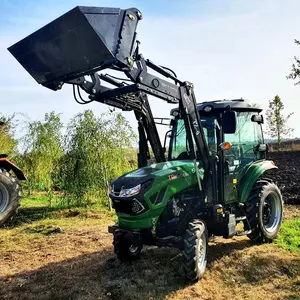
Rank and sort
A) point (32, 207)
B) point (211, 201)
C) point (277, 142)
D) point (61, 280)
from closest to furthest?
point (61, 280) → point (211, 201) → point (32, 207) → point (277, 142)

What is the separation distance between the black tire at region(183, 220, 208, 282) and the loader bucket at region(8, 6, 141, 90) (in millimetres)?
2347

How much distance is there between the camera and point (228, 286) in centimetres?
464

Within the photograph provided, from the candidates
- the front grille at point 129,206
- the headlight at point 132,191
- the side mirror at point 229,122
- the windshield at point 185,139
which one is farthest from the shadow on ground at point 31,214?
the side mirror at point 229,122

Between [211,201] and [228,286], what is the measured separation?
1.32 metres

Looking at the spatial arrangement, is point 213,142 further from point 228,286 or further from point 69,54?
point 69,54

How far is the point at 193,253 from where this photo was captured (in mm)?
4625

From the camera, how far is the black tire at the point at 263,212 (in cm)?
624

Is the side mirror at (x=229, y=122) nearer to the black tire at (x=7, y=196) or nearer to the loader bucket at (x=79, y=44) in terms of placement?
the loader bucket at (x=79, y=44)

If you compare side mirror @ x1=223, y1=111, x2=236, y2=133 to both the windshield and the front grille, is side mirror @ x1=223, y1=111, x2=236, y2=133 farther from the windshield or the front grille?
the front grille

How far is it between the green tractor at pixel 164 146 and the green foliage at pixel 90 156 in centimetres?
423

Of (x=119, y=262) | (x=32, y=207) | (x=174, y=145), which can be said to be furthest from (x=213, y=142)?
(x=32, y=207)

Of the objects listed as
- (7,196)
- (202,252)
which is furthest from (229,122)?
(7,196)

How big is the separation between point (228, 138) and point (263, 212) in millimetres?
1785

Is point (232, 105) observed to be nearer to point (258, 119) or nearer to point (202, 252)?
point (258, 119)
